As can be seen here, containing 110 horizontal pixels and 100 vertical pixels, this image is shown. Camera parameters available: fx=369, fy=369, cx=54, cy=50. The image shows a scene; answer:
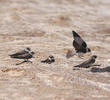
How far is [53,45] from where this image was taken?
22859 mm

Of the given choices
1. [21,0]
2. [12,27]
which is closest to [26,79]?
[12,27]

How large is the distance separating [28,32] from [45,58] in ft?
26.5

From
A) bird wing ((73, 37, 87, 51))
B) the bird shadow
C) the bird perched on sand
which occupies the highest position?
bird wing ((73, 37, 87, 51))

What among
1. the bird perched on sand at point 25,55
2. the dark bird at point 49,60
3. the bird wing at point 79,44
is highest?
the bird wing at point 79,44

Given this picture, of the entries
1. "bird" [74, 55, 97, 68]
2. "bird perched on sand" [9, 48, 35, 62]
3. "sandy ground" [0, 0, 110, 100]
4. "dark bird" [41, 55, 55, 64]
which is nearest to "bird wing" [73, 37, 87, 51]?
"bird" [74, 55, 97, 68]

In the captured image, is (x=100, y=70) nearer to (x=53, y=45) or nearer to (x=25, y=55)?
(x=25, y=55)

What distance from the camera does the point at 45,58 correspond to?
63.0 feet

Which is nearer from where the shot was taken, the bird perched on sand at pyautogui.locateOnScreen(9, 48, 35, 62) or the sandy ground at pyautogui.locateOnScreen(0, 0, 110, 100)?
the sandy ground at pyautogui.locateOnScreen(0, 0, 110, 100)

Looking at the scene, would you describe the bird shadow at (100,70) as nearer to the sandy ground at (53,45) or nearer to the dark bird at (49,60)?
the sandy ground at (53,45)

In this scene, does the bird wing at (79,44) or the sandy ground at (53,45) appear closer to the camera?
the sandy ground at (53,45)

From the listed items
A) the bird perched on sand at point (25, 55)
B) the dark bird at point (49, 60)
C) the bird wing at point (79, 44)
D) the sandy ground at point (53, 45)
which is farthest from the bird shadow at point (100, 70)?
the bird perched on sand at point (25, 55)

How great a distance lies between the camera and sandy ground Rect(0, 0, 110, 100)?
1434 centimetres

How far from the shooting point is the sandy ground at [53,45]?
14.3 m

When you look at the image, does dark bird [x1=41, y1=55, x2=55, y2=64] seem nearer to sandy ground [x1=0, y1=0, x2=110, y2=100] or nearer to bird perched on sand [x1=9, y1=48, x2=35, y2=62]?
sandy ground [x1=0, y1=0, x2=110, y2=100]
